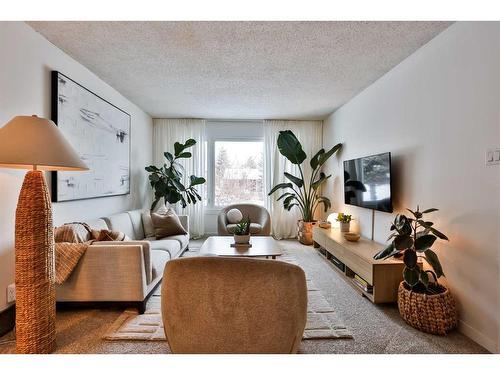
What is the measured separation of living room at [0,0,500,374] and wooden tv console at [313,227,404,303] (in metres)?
0.02


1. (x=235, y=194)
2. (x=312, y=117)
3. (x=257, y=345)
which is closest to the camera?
(x=257, y=345)

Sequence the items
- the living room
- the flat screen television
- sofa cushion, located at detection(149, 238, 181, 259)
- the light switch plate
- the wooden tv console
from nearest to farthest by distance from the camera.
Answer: the living room → the light switch plate → the wooden tv console → the flat screen television → sofa cushion, located at detection(149, 238, 181, 259)

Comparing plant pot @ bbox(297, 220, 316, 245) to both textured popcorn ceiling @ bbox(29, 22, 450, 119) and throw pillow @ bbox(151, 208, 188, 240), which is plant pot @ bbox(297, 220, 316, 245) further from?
throw pillow @ bbox(151, 208, 188, 240)

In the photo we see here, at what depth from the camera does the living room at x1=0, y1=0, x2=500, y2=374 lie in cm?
165

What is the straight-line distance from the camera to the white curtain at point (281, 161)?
5867 mm

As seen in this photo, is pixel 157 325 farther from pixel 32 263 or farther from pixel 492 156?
pixel 492 156

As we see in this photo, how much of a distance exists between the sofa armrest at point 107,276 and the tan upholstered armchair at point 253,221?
2.28 m

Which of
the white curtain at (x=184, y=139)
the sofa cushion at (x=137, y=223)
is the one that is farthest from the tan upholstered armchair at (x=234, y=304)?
the white curtain at (x=184, y=139)

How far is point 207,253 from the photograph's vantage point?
307 cm

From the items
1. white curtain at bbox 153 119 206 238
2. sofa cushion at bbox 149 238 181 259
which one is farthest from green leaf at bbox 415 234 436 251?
white curtain at bbox 153 119 206 238

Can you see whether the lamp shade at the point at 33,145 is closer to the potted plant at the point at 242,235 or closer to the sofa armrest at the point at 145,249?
the sofa armrest at the point at 145,249
